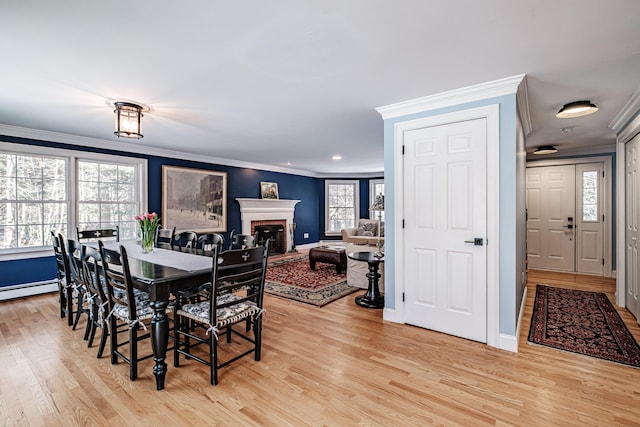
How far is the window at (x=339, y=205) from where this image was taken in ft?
31.4

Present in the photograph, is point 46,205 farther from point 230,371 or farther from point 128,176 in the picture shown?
point 230,371

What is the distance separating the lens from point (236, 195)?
7.16 m

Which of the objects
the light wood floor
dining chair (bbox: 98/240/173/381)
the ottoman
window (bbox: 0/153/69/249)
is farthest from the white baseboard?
the ottoman

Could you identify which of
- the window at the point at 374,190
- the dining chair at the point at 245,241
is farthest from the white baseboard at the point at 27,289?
the window at the point at 374,190

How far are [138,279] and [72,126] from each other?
3.23 meters

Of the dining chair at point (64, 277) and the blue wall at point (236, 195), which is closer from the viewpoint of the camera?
the dining chair at point (64, 277)

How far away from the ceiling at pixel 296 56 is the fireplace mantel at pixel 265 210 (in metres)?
3.62

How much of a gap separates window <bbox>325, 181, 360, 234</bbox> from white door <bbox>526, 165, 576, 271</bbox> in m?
4.70

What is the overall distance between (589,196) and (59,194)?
8958 mm

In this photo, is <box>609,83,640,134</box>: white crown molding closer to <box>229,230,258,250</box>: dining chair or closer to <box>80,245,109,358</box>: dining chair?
<box>229,230,258,250</box>: dining chair

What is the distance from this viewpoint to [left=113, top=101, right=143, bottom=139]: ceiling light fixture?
3.11m

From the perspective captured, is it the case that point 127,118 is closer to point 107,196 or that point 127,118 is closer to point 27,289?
point 107,196

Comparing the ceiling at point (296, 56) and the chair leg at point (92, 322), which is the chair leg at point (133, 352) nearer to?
the chair leg at point (92, 322)

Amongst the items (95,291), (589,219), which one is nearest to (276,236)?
(95,291)
